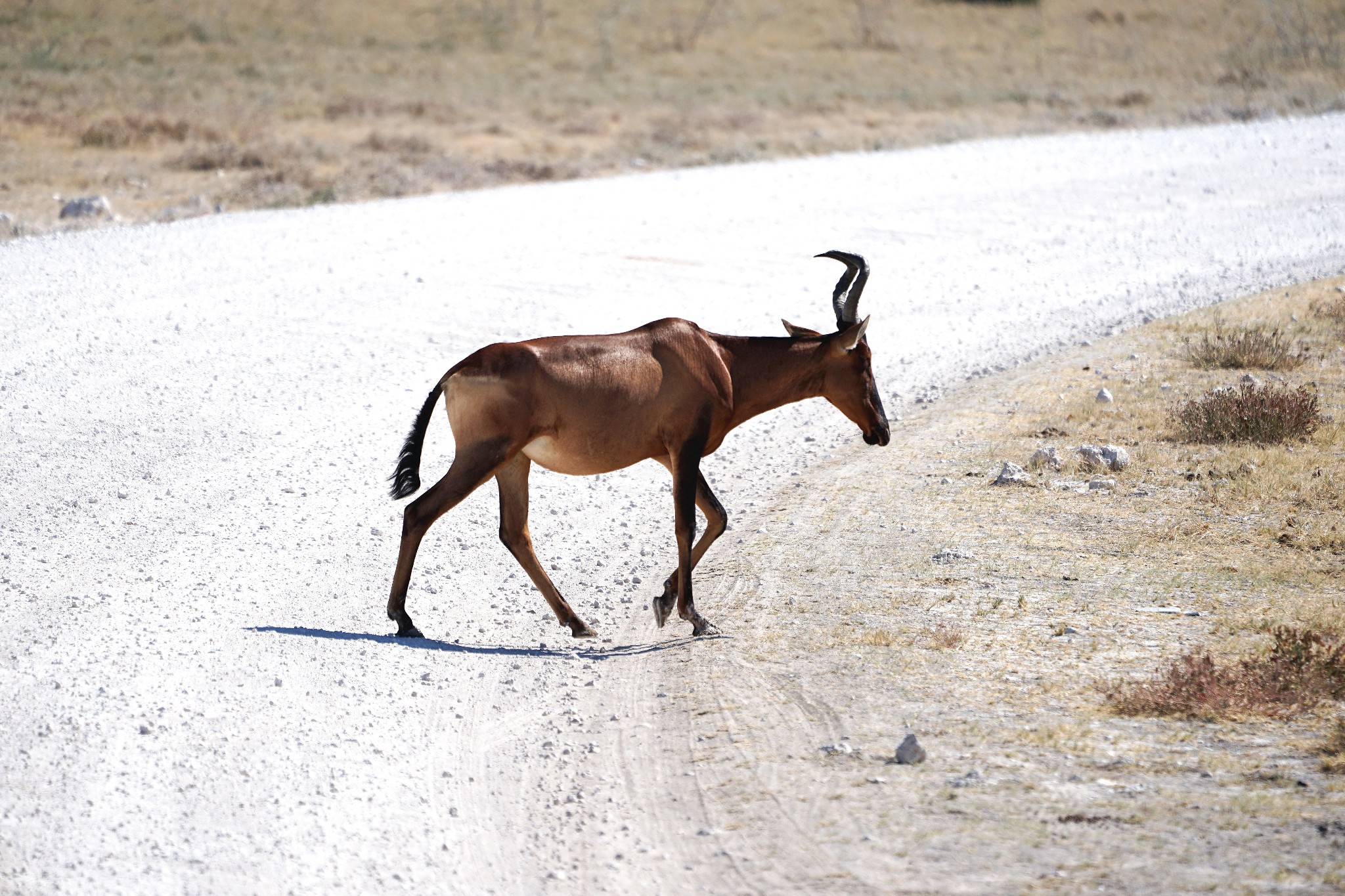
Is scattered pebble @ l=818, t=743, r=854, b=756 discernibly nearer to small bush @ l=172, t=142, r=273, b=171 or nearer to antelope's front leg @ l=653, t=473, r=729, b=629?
antelope's front leg @ l=653, t=473, r=729, b=629

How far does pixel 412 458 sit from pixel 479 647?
1.10 metres

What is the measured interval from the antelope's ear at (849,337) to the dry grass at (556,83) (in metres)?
13.2

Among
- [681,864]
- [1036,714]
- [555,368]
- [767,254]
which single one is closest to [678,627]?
[555,368]

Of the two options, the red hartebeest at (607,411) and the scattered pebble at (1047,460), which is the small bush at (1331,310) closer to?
the scattered pebble at (1047,460)

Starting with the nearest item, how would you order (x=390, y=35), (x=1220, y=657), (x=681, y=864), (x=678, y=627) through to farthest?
(x=681, y=864) → (x=1220, y=657) → (x=678, y=627) → (x=390, y=35)

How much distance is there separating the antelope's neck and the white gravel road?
4.58ft

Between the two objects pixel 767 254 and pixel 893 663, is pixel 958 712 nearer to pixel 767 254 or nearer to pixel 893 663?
pixel 893 663

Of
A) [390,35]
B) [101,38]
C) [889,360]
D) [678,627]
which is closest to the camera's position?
[678,627]

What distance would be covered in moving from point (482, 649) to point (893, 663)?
2.22 metres

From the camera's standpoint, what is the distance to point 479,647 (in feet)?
26.5

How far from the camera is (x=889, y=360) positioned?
601 inches

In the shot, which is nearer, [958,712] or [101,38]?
[958,712]

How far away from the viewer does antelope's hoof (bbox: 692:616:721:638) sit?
8219 millimetres

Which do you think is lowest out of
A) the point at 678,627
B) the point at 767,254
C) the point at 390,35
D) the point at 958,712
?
the point at 390,35
